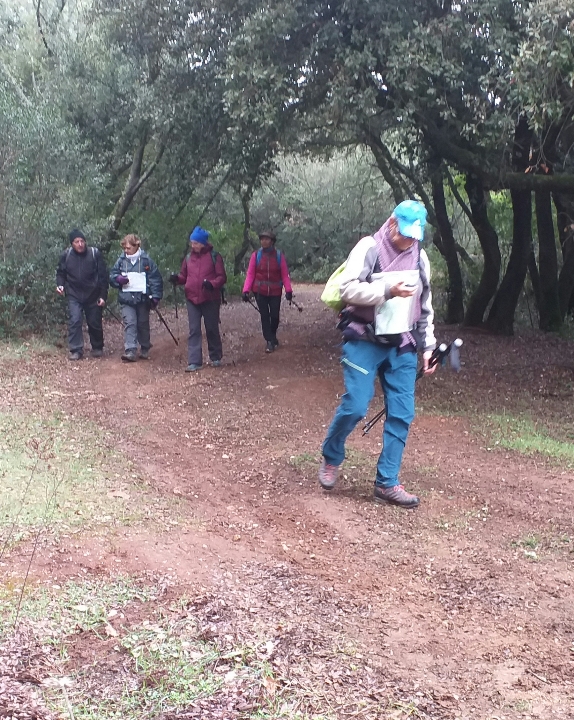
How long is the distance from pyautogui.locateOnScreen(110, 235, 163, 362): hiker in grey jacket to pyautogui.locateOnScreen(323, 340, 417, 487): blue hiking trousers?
6.39m

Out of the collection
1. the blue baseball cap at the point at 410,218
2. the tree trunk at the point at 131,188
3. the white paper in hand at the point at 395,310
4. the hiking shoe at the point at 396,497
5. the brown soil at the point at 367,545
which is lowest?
the brown soil at the point at 367,545

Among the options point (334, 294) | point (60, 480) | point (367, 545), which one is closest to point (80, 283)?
point (60, 480)

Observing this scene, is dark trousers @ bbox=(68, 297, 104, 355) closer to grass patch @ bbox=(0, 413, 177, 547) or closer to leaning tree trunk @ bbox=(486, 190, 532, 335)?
grass patch @ bbox=(0, 413, 177, 547)

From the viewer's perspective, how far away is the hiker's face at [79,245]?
1137 cm

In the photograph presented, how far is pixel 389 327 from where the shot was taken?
505 cm

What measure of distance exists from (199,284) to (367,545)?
21.8ft

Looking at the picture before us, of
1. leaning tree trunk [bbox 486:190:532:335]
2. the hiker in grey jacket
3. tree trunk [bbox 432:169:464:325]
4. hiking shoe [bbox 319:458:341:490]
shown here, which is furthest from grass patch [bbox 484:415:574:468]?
tree trunk [bbox 432:169:464:325]

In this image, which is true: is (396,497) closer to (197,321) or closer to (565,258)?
(197,321)

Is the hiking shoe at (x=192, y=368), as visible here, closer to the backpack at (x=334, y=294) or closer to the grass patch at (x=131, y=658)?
the backpack at (x=334, y=294)

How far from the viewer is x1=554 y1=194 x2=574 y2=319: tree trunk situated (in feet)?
52.2

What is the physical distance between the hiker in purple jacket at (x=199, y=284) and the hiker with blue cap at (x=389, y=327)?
5.68m

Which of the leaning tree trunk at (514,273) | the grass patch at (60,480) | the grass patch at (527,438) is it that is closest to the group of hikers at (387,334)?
the grass patch at (60,480)

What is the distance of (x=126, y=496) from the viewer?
5.39m

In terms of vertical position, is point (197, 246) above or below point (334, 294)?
above
